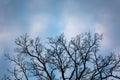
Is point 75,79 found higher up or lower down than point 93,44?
lower down

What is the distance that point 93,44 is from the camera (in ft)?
138

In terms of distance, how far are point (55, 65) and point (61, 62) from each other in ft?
2.31

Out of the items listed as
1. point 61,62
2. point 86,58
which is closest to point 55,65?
point 61,62

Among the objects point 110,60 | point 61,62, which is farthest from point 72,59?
point 110,60

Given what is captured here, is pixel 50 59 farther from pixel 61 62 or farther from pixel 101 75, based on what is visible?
pixel 101 75

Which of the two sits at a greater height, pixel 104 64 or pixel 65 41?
pixel 65 41

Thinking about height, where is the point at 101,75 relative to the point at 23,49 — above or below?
below

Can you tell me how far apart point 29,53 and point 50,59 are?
2324 mm

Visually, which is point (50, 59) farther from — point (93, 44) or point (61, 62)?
point (93, 44)

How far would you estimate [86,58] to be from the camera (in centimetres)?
4103

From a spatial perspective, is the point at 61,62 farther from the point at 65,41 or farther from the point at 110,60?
the point at 110,60

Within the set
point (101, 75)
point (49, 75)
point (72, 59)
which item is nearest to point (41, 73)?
point (49, 75)

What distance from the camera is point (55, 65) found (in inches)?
1630

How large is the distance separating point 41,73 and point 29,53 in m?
2.45
